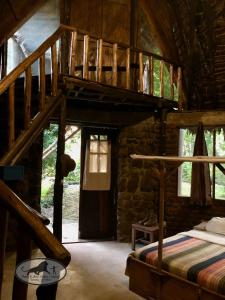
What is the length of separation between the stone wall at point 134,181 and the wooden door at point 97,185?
0.19 meters

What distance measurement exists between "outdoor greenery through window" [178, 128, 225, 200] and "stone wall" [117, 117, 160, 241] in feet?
1.95

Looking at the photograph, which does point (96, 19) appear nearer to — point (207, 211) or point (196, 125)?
point (196, 125)

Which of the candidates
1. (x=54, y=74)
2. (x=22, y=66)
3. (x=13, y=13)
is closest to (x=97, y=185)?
(x=54, y=74)

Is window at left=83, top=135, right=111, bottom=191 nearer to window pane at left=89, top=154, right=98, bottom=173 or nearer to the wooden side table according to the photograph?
window pane at left=89, top=154, right=98, bottom=173

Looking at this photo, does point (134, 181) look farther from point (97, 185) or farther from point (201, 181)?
point (201, 181)

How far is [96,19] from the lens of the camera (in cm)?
630

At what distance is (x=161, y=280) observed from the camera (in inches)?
143

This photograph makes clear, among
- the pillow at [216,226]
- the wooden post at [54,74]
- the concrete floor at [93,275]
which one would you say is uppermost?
the wooden post at [54,74]

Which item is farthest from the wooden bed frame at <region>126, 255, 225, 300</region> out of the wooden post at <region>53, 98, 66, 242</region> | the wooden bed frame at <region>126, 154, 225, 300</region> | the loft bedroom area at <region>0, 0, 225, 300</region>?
the wooden post at <region>53, 98, 66, 242</region>

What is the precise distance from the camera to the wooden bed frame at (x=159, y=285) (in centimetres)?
331

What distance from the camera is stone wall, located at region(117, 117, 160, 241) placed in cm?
621

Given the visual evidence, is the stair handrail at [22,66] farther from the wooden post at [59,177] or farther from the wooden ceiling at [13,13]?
the wooden ceiling at [13,13]

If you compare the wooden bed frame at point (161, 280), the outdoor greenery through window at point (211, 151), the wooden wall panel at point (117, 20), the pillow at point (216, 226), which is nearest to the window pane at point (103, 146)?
the outdoor greenery through window at point (211, 151)

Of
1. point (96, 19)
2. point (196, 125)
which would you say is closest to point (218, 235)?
point (196, 125)
